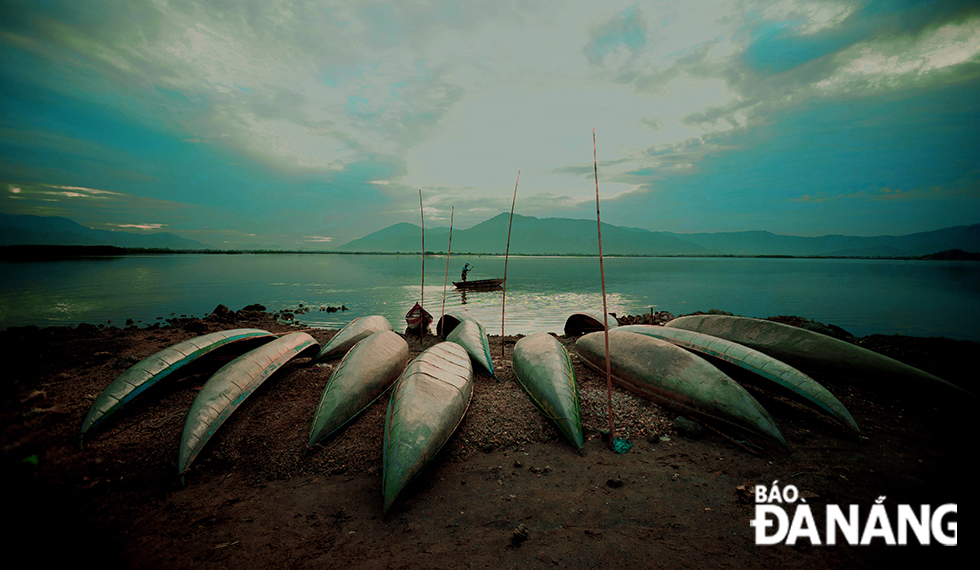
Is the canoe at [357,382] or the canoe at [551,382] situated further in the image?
the canoe at [551,382]

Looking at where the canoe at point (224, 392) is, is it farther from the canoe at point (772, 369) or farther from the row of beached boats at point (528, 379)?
the canoe at point (772, 369)

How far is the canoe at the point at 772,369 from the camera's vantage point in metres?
5.05

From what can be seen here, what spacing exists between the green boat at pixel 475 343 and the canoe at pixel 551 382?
0.64 meters

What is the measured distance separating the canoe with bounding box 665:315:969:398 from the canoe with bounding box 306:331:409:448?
7.10m

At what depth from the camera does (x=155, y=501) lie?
3.88m

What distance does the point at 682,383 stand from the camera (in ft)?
18.5

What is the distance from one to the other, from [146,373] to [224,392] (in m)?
1.44

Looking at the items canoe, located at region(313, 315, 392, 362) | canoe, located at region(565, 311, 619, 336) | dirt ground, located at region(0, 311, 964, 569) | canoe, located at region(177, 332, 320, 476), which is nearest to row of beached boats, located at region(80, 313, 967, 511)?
canoe, located at region(177, 332, 320, 476)

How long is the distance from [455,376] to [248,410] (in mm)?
3391

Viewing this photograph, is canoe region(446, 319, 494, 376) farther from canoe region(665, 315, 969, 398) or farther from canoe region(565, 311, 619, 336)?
canoe region(665, 315, 969, 398)

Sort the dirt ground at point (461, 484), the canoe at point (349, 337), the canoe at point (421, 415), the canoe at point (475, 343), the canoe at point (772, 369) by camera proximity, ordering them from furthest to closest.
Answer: the canoe at point (349, 337) < the canoe at point (475, 343) < the canoe at point (772, 369) < the canoe at point (421, 415) < the dirt ground at point (461, 484)

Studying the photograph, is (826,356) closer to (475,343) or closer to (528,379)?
(528,379)

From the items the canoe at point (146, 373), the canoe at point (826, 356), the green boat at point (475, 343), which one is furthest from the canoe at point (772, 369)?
the canoe at point (146, 373)

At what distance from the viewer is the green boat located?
7.35 metres
